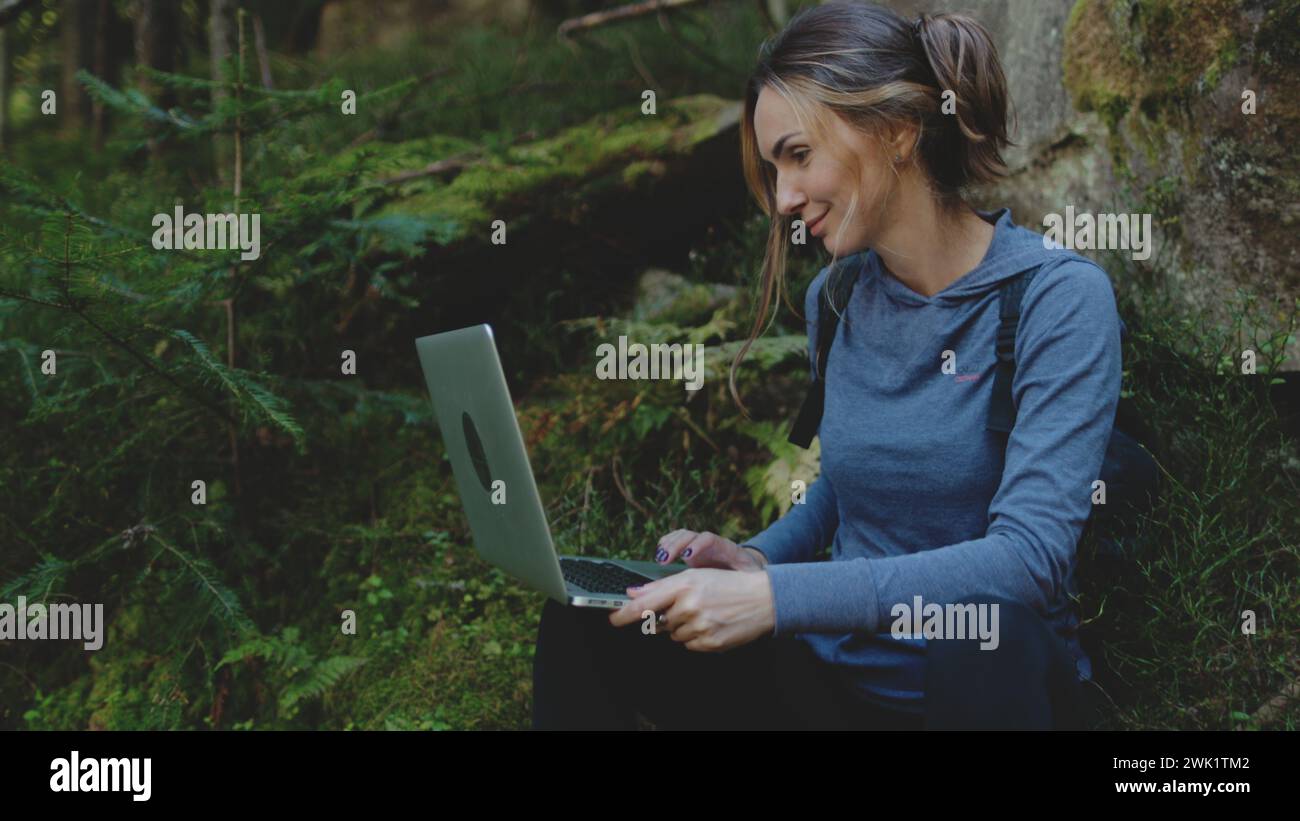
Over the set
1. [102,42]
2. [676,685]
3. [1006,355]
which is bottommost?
[676,685]

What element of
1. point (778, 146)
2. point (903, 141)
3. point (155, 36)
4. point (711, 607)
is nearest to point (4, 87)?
point (155, 36)

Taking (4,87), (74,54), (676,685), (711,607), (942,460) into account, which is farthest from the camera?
(4,87)

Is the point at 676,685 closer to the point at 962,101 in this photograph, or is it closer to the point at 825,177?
the point at 825,177

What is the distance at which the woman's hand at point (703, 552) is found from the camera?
244 cm

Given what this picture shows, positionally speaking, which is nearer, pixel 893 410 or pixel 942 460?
pixel 942 460

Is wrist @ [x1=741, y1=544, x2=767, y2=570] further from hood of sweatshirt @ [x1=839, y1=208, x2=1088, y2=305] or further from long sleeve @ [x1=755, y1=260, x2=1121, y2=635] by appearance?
hood of sweatshirt @ [x1=839, y1=208, x2=1088, y2=305]

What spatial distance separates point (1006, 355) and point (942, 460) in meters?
0.29

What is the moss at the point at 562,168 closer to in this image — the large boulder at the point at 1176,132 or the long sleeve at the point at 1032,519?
the large boulder at the point at 1176,132

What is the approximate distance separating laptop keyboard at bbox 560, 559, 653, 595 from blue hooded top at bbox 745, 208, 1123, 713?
1.30ft

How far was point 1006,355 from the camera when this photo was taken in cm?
219

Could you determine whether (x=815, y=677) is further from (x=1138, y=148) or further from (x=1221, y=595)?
(x=1138, y=148)

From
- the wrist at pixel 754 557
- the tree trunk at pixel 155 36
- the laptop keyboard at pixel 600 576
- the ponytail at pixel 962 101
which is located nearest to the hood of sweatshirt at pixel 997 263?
the ponytail at pixel 962 101

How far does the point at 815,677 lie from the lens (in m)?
2.39

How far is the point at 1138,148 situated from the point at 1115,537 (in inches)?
58.8
